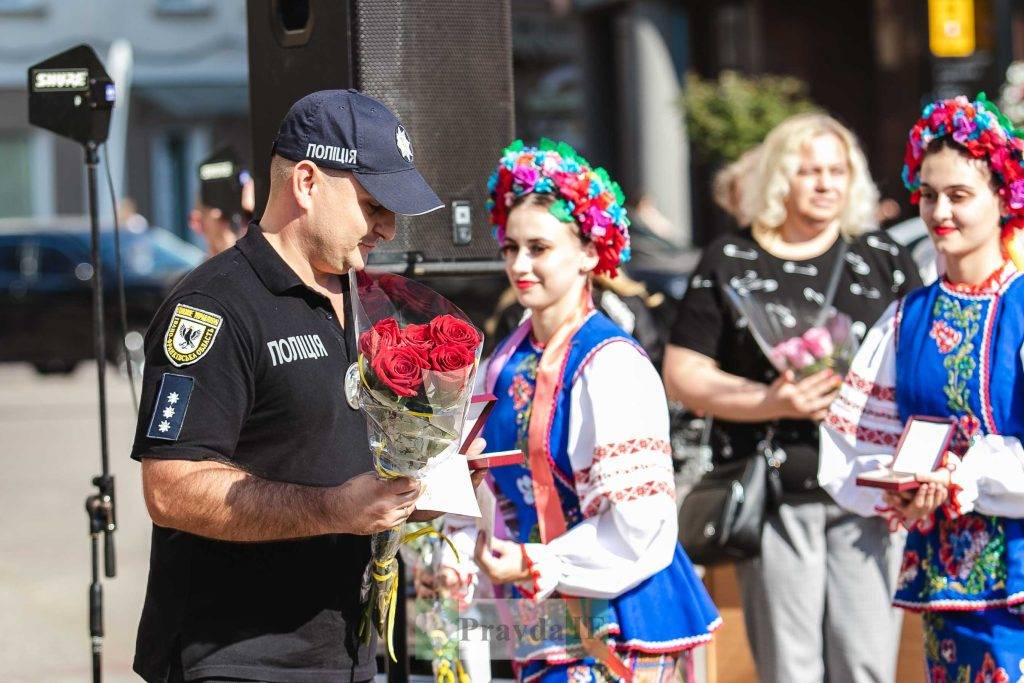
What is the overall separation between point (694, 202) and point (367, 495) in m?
21.4

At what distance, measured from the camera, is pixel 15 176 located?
29.9m

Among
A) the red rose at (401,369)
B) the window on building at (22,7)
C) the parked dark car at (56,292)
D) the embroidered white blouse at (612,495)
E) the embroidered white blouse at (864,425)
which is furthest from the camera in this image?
the window on building at (22,7)

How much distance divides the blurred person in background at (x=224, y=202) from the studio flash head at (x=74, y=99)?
44.8 inches

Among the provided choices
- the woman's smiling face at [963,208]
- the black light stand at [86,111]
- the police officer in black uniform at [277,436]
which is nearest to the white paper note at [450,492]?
the police officer in black uniform at [277,436]

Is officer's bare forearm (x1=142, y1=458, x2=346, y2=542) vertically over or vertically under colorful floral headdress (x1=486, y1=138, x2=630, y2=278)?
under

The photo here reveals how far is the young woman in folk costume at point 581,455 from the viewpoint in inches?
132

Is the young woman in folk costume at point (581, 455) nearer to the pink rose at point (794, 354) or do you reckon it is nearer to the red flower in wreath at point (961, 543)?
the red flower in wreath at point (961, 543)

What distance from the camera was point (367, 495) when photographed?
2.55 m

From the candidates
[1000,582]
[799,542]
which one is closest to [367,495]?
[1000,582]

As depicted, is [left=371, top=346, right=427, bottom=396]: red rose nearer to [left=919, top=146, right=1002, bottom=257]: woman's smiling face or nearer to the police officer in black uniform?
the police officer in black uniform

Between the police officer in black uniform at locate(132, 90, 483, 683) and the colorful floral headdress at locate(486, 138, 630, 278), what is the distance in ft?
2.56

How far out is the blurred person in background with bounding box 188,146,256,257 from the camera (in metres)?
5.97

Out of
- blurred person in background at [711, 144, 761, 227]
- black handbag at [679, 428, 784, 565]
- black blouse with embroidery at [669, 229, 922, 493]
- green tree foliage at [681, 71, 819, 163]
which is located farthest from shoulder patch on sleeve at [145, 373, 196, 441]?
green tree foliage at [681, 71, 819, 163]

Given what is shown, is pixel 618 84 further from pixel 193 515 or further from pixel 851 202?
pixel 193 515
